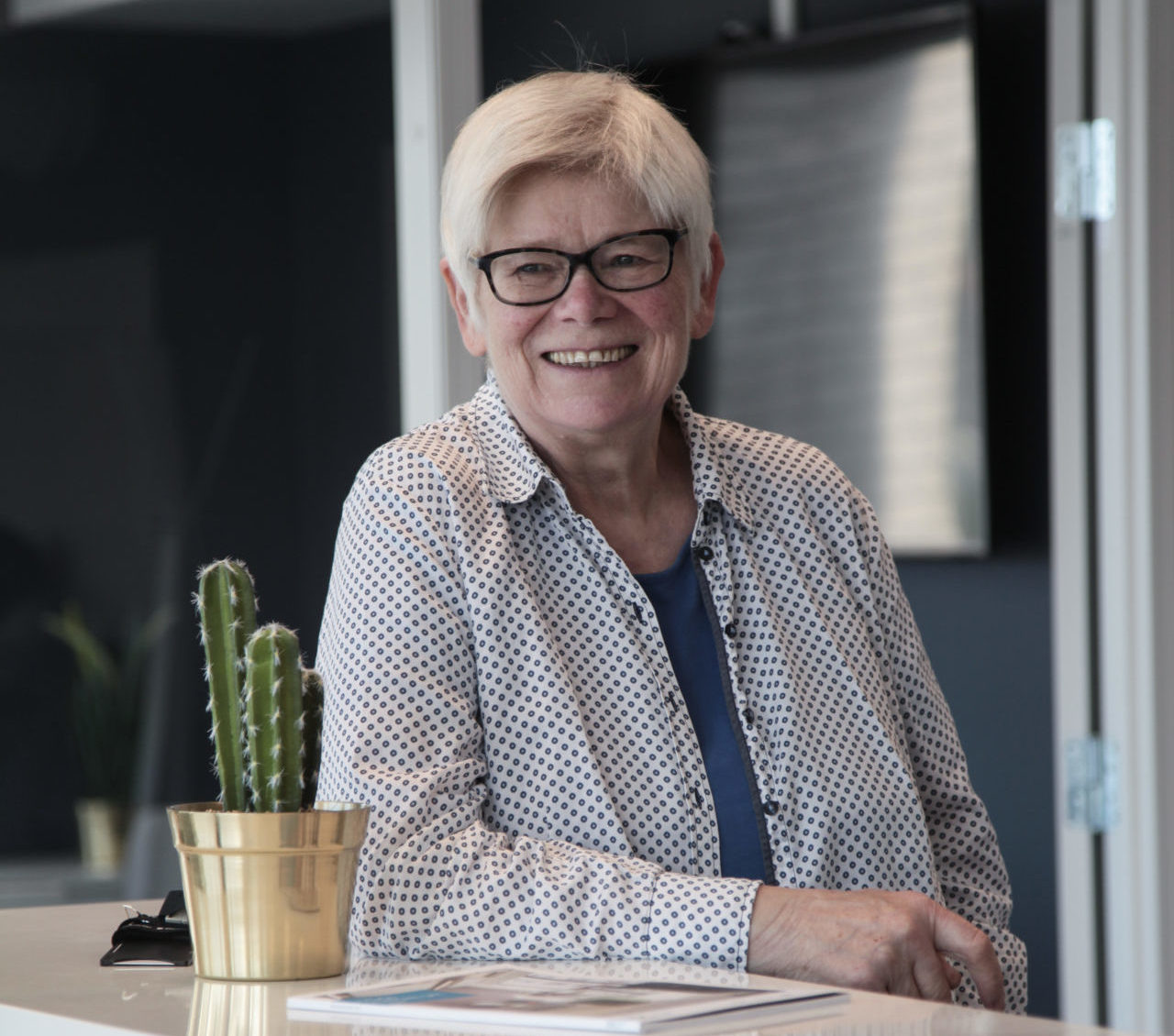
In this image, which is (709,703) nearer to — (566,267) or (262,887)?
(566,267)

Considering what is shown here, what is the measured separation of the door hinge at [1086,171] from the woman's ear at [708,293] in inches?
51.0

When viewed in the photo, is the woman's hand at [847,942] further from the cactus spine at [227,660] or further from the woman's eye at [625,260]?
the woman's eye at [625,260]

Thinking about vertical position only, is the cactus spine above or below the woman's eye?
below

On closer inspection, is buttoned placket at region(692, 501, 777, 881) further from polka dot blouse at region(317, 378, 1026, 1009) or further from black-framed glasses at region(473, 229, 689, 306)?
black-framed glasses at region(473, 229, 689, 306)

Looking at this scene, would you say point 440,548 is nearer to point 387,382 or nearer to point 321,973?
point 321,973

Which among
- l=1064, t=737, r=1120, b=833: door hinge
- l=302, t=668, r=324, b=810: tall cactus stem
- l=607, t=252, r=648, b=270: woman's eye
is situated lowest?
l=1064, t=737, r=1120, b=833: door hinge

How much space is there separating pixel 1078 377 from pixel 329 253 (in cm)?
132

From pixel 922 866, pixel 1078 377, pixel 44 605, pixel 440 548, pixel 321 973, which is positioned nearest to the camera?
pixel 321 973

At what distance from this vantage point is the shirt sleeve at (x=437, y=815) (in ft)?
4.42

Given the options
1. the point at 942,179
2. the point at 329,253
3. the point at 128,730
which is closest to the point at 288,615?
the point at 128,730

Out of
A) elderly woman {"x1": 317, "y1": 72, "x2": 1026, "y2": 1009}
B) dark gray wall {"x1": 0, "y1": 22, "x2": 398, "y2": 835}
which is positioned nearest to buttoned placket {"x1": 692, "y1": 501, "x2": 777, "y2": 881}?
elderly woman {"x1": 317, "y1": 72, "x2": 1026, "y2": 1009}

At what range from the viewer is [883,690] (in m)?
1.77

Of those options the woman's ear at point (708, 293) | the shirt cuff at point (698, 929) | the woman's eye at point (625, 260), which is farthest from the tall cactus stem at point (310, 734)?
the woman's ear at point (708, 293)

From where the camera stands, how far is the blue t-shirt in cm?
160
